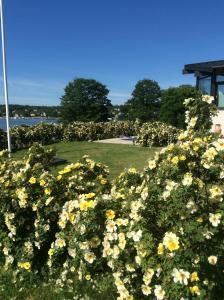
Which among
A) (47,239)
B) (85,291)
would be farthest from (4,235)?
(85,291)

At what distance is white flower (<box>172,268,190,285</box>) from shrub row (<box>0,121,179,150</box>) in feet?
56.1

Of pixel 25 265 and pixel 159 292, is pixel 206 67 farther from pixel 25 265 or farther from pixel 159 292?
pixel 159 292

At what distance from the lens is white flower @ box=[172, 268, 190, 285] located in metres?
2.78

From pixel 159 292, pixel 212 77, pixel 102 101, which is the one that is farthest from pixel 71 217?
pixel 102 101

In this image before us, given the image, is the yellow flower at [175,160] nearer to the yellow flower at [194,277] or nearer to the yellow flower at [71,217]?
the yellow flower at [71,217]

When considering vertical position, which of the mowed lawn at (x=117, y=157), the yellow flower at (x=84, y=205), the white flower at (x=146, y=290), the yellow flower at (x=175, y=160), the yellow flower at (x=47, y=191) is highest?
the yellow flower at (x=175, y=160)

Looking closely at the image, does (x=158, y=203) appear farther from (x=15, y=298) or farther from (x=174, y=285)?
(x=15, y=298)

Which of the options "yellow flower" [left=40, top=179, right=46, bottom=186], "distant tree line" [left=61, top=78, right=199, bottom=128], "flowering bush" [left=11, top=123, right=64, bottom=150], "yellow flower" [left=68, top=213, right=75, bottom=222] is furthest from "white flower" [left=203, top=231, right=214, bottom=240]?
"distant tree line" [left=61, top=78, right=199, bottom=128]

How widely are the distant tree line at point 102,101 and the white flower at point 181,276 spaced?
58.8 m

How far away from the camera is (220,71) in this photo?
19.6 metres

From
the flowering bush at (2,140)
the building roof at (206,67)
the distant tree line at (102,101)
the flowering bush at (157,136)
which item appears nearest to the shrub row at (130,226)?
the building roof at (206,67)

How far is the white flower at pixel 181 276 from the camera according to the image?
2.78m

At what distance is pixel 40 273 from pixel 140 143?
16.6m

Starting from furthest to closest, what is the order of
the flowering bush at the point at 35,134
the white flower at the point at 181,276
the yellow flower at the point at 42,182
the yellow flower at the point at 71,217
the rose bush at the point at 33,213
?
1. the flowering bush at the point at 35,134
2. the yellow flower at the point at 42,182
3. the rose bush at the point at 33,213
4. the yellow flower at the point at 71,217
5. the white flower at the point at 181,276
